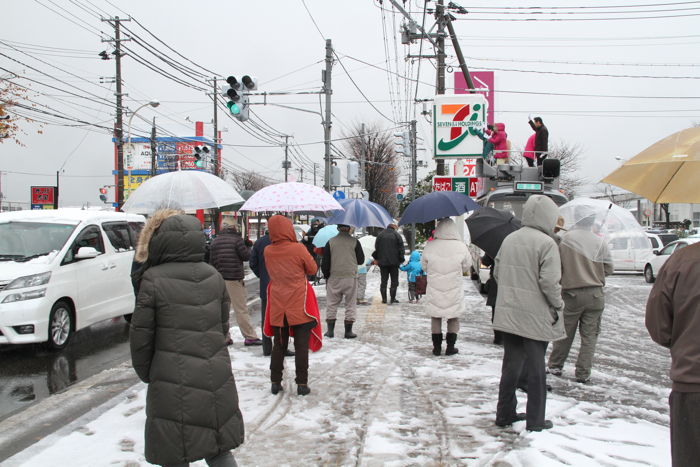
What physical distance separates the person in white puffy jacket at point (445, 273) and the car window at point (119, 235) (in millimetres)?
5375

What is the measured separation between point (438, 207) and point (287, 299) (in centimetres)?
259

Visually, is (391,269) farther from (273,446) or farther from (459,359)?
(273,446)

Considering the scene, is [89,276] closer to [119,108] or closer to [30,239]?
[30,239]

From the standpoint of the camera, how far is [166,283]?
3.13 metres

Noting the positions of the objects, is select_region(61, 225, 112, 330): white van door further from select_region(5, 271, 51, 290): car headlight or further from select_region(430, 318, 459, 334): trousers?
select_region(430, 318, 459, 334): trousers

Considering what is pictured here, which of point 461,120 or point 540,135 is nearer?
point 540,135

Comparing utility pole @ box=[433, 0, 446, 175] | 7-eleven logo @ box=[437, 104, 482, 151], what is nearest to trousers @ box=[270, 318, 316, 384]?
7-eleven logo @ box=[437, 104, 482, 151]

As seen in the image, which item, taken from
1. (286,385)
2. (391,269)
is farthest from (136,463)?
(391,269)

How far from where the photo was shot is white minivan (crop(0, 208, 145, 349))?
24.8 ft

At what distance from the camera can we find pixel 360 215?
8.77 meters

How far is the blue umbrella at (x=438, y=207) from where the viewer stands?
291 inches

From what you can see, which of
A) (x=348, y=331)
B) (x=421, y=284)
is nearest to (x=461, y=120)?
(x=421, y=284)

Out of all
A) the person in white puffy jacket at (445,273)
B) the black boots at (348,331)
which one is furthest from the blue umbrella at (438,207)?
the black boots at (348,331)

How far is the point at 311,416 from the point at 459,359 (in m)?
2.87
